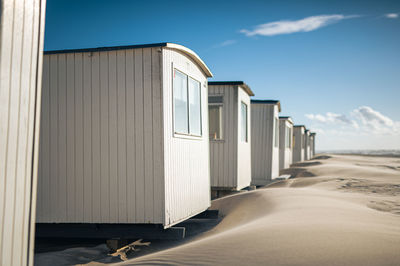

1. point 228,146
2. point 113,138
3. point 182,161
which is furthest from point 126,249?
point 228,146

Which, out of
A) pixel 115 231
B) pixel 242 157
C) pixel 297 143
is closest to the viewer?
pixel 115 231

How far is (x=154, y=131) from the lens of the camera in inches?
258

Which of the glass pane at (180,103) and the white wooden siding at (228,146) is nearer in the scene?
the glass pane at (180,103)

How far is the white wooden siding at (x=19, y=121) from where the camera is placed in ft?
9.87

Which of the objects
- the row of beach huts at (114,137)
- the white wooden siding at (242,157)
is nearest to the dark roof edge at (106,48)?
the row of beach huts at (114,137)

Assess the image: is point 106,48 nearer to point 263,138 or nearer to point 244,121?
point 244,121

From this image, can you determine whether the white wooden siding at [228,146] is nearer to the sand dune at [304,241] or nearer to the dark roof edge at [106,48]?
the sand dune at [304,241]

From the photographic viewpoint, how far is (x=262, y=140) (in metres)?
16.2

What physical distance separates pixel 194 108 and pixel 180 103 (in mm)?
770

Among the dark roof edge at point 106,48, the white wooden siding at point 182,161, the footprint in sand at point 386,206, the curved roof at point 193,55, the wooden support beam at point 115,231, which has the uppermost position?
the curved roof at point 193,55

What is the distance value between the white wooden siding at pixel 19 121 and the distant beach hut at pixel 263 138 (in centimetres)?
1319

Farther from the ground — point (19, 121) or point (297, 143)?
point (297, 143)

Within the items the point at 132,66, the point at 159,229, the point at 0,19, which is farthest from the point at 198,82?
the point at 0,19

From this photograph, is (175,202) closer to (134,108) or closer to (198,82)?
(134,108)
